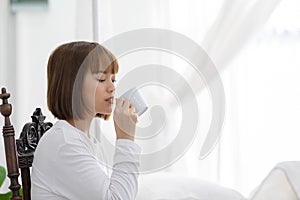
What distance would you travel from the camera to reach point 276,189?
4.91 feet

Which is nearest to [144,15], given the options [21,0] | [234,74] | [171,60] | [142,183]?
[171,60]

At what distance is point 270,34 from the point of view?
235cm

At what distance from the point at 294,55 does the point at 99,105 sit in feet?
3.94

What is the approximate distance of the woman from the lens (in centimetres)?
125

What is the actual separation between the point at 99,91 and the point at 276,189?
1.65ft

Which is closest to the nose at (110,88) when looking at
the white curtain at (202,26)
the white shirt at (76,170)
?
the white shirt at (76,170)

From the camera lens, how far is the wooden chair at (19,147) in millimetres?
1283

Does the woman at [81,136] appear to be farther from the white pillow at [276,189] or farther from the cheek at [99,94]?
the white pillow at [276,189]

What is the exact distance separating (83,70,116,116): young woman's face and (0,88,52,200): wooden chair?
16cm

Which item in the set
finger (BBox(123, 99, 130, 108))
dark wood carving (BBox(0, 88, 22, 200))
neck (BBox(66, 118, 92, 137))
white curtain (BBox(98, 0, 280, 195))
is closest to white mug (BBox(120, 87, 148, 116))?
finger (BBox(123, 99, 130, 108))

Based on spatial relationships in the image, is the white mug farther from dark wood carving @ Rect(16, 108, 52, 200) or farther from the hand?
dark wood carving @ Rect(16, 108, 52, 200)

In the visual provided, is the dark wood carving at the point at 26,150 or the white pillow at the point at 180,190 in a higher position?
the dark wood carving at the point at 26,150

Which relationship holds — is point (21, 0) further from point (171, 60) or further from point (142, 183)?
point (142, 183)

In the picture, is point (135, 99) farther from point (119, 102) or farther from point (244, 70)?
point (244, 70)
